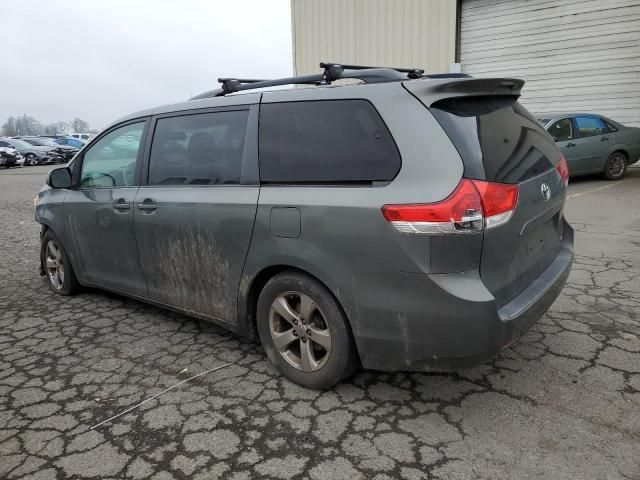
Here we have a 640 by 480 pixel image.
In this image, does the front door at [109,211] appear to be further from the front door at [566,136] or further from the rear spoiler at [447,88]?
the front door at [566,136]

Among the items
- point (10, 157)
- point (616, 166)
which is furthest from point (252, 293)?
point (10, 157)

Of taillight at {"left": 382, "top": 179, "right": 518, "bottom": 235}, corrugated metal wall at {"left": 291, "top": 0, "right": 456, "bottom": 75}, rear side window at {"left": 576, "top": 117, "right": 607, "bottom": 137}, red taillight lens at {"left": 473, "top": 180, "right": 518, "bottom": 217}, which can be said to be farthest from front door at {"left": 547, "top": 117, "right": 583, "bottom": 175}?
taillight at {"left": 382, "top": 179, "right": 518, "bottom": 235}

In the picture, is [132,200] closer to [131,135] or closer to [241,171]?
[131,135]

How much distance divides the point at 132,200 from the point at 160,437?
1.80 meters

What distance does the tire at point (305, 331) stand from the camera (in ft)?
8.76

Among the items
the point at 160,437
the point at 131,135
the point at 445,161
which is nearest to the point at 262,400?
the point at 160,437

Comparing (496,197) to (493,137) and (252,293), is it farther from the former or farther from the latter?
(252,293)

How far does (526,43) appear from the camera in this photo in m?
13.4

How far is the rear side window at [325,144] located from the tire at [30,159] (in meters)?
28.8

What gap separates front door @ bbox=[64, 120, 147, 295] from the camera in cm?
375

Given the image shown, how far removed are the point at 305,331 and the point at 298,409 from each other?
41cm

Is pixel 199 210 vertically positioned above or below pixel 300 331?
above

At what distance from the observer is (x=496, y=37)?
45.3 feet

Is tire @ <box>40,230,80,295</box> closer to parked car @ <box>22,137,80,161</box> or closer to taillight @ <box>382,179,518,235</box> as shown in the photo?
taillight @ <box>382,179,518,235</box>
